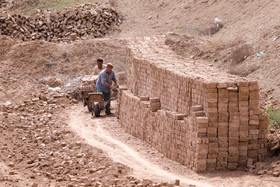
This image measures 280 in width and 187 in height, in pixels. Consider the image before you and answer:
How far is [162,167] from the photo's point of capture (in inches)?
398

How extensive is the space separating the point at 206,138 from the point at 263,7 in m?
12.5

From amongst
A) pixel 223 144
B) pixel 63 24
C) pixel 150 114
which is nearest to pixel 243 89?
pixel 223 144

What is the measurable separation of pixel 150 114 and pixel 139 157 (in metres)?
1.16

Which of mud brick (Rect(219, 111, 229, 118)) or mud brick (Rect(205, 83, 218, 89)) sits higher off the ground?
mud brick (Rect(205, 83, 218, 89))

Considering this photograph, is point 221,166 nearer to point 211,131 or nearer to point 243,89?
point 211,131

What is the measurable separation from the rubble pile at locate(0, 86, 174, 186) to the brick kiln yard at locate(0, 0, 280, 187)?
21 mm

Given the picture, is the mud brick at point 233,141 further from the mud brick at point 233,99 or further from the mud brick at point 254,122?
the mud brick at point 233,99

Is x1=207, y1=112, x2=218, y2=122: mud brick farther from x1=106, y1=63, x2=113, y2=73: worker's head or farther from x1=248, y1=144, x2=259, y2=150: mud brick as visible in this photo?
x1=106, y1=63, x2=113, y2=73: worker's head

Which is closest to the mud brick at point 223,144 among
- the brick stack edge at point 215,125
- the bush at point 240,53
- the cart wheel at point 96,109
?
the brick stack edge at point 215,125

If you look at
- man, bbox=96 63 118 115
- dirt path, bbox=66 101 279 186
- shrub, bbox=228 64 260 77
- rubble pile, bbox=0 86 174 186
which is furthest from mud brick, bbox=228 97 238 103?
shrub, bbox=228 64 260 77

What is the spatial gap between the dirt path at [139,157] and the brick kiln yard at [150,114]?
23 millimetres

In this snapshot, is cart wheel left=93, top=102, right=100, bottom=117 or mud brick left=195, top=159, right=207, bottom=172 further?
cart wheel left=93, top=102, right=100, bottom=117

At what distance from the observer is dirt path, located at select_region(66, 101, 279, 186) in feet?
29.5

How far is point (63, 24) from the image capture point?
25875 mm
